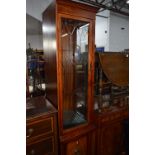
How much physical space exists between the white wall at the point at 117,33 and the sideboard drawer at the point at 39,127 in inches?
154

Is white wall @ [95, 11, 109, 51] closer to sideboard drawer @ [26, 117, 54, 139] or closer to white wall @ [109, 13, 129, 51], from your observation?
white wall @ [109, 13, 129, 51]

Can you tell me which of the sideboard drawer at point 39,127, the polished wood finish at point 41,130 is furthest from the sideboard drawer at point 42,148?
the sideboard drawer at point 39,127

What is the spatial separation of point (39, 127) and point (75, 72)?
2.35 ft

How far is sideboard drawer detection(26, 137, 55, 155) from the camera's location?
139 centimetres

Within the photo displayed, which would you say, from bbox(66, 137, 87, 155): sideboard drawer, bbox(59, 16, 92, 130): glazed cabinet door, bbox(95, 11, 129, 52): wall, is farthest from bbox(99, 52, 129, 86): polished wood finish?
bbox(95, 11, 129, 52): wall

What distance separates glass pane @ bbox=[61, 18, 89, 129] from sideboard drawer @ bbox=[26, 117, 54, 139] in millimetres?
189

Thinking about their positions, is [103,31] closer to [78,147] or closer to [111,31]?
[111,31]

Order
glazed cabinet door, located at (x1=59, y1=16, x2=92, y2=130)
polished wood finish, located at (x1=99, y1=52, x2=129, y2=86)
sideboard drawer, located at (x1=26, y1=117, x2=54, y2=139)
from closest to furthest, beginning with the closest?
sideboard drawer, located at (x1=26, y1=117, x2=54, y2=139) < glazed cabinet door, located at (x1=59, y1=16, x2=92, y2=130) < polished wood finish, located at (x1=99, y1=52, x2=129, y2=86)

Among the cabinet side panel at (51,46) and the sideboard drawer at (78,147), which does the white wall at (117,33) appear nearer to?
the cabinet side panel at (51,46)

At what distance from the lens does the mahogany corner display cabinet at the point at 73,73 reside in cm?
142

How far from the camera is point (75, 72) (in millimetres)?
1755
